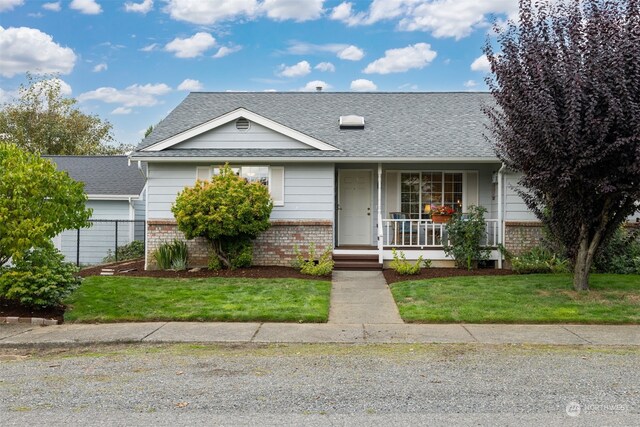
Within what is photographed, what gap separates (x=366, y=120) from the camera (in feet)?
54.7

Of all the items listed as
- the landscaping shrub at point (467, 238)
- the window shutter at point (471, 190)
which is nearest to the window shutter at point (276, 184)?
the landscaping shrub at point (467, 238)

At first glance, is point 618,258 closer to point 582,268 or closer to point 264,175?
point 582,268

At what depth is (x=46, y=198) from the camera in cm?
905

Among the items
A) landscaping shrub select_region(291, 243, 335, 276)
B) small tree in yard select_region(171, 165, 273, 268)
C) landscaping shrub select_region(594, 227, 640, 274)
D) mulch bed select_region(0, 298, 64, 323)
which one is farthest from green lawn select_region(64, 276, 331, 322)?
landscaping shrub select_region(594, 227, 640, 274)

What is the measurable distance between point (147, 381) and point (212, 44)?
20.2m

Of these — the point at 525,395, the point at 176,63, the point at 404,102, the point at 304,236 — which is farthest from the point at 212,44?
the point at 525,395

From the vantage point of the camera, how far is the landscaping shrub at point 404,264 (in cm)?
1268

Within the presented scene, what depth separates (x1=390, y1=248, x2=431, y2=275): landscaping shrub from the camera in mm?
12680

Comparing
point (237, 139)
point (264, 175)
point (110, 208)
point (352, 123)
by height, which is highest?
point (352, 123)

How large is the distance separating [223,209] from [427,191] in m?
6.07

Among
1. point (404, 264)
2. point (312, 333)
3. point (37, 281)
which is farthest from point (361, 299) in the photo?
point (37, 281)

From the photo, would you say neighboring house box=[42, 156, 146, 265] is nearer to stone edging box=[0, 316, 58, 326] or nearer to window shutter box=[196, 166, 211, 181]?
window shutter box=[196, 166, 211, 181]

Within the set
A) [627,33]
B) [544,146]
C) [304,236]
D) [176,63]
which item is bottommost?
[304,236]

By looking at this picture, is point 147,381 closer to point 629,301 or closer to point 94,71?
point 629,301
